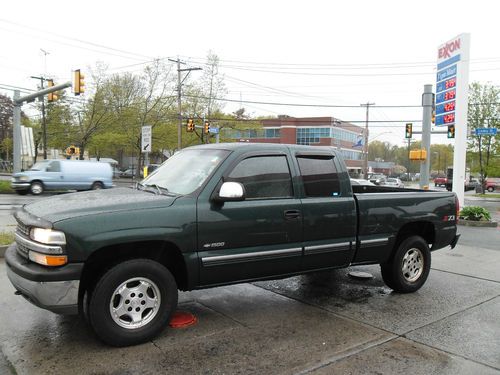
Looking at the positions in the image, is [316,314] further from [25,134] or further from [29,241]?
[25,134]

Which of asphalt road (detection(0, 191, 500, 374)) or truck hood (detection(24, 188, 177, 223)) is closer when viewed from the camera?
asphalt road (detection(0, 191, 500, 374))

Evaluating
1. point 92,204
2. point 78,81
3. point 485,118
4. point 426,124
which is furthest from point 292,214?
point 485,118

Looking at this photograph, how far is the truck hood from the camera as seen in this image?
366 centimetres

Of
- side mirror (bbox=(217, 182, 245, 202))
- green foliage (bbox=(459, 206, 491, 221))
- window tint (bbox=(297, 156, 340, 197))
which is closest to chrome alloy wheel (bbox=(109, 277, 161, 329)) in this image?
side mirror (bbox=(217, 182, 245, 202))

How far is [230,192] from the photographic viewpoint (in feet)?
13.2

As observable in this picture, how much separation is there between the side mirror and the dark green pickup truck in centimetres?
1

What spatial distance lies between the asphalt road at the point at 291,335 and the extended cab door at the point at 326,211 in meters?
0.68

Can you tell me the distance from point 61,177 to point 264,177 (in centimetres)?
1973

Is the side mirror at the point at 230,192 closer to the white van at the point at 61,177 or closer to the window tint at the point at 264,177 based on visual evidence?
the window tint at the point at 264,177

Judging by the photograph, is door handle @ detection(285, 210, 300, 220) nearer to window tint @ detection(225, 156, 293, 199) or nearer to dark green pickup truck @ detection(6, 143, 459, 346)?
dark green pickup truck @ detection(6, 143, 459, 346)

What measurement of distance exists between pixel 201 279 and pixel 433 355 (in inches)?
86.8

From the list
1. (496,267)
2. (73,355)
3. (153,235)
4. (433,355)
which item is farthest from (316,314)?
(496,267)

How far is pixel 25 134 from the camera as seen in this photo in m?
26.4

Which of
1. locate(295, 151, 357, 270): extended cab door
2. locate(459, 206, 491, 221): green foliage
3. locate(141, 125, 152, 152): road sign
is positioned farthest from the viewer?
locate(141, 125, 152, 152): road sign
